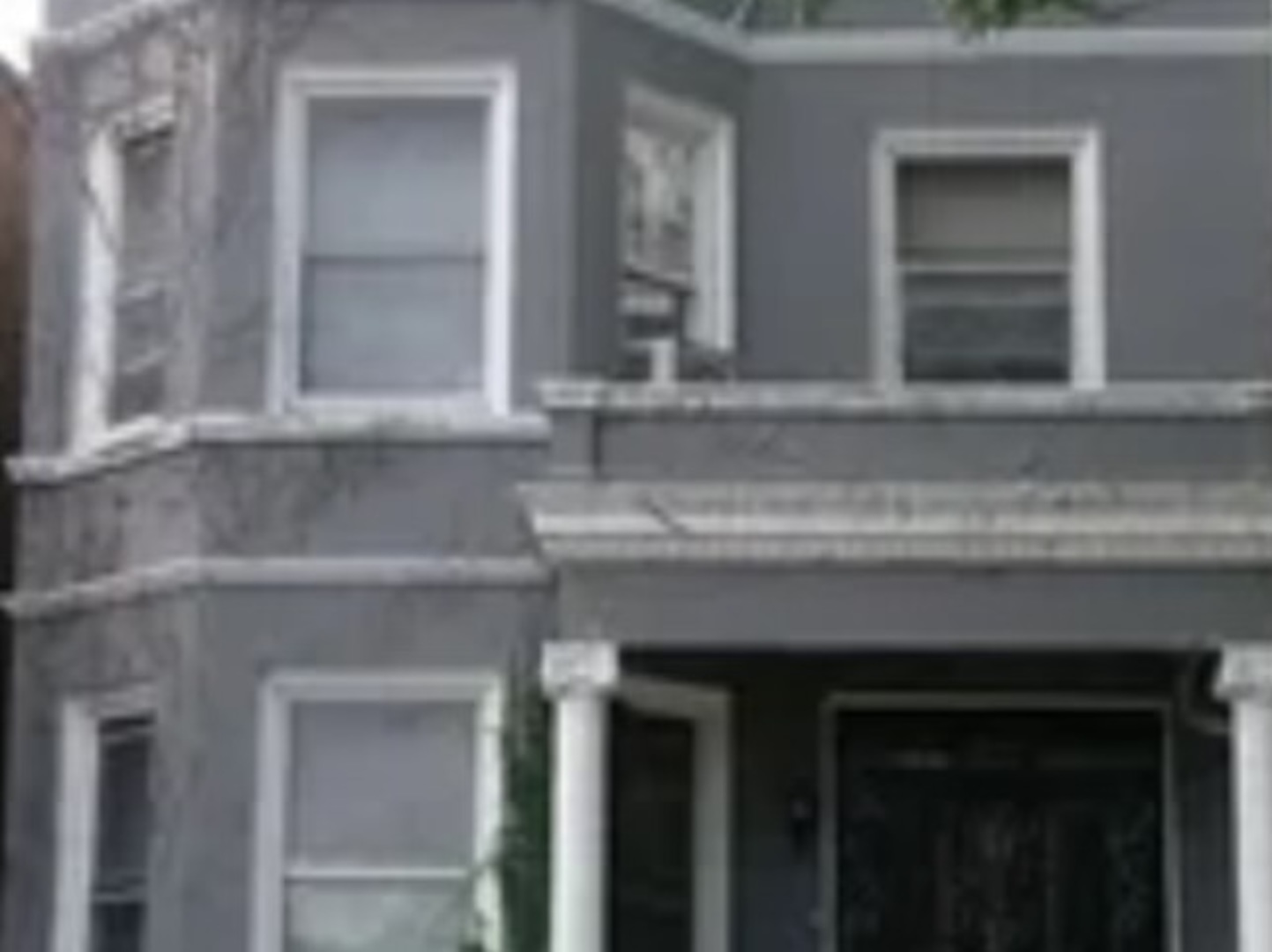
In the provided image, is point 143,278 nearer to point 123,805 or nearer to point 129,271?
point 129,271

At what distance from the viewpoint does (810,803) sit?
56.5 ft

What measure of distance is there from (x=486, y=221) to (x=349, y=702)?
260 cm

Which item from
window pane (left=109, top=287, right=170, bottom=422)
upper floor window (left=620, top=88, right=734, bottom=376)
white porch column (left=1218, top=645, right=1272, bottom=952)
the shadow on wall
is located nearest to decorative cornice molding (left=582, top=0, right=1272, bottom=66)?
upper floor window (left=620, top=88, right=734, bottom=376)

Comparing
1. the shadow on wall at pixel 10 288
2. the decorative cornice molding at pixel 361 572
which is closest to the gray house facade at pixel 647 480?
the decorative cornice molding at pixel 361 572

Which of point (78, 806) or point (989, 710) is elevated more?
point (989, 710)

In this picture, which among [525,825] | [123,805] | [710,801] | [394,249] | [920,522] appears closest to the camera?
[920,522]

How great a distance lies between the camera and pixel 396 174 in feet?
57.0

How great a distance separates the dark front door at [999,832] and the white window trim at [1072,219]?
6.81 feet

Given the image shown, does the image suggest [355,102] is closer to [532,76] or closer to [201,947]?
[532,76]

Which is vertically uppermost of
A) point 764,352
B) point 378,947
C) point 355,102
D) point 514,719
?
point 355,102

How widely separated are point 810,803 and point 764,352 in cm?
266

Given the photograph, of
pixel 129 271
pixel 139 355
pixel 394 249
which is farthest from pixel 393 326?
pixel 129 271

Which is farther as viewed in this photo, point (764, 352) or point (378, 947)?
point (764, 352)

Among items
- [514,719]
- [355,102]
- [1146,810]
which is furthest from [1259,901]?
[355,102]
